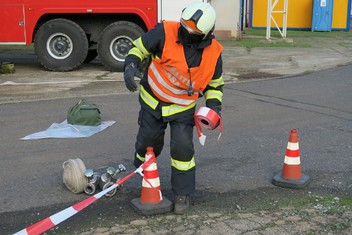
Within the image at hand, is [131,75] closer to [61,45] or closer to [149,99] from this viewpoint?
[149,99]

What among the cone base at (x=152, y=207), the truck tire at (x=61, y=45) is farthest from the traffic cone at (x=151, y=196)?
the truck tire at (x=61, y=45)

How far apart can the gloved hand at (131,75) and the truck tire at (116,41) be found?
755 centimetres

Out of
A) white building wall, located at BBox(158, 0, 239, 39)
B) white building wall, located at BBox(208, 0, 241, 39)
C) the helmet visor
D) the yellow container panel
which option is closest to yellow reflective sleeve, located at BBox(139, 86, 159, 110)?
the helmet visor

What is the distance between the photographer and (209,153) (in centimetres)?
568

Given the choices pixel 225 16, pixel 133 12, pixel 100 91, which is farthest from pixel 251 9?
pixel 100 91

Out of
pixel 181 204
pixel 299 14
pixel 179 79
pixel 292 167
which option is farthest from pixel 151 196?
pixel 299 14

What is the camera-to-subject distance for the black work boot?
402 cm

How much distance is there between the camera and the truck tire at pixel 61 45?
11.3 m

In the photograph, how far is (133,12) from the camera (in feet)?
36.9

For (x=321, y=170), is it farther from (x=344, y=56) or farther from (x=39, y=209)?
(x=344, y=56)

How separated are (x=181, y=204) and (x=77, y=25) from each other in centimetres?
809

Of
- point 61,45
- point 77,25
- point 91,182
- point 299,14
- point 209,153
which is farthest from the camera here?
point 299,14

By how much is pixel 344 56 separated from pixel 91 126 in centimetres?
1100

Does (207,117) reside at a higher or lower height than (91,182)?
higher
